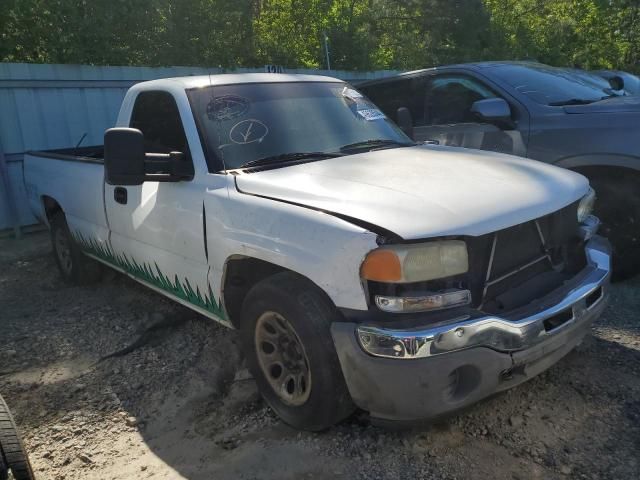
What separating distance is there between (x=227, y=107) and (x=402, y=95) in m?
2.84

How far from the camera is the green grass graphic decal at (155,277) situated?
338 cm

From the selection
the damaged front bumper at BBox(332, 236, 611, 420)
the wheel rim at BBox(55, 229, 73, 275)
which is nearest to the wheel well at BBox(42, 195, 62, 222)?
the wheel rim at BBox(55, 229, 73, 275)

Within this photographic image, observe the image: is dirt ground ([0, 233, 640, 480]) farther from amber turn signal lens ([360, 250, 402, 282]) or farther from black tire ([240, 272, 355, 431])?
amber turn signal lens ([360, 250, 402, 282])

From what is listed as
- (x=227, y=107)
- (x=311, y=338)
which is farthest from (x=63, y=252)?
(x=311, y=338)

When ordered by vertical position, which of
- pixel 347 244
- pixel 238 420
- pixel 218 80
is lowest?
pixel 238 420

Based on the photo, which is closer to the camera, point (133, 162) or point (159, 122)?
point (133, 162)

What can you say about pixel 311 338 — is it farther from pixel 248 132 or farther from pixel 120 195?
pixel 120 195

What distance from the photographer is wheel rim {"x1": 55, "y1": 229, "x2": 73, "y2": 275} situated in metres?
5.47

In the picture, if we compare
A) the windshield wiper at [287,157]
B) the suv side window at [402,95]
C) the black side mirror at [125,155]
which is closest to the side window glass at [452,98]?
the suv side window at [402,95]

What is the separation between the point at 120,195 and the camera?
4.11 m

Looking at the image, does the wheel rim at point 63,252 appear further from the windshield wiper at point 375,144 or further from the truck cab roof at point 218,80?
the windshield wiper at point 375,144

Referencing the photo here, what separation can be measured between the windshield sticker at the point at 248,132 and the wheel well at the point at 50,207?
9.40ft

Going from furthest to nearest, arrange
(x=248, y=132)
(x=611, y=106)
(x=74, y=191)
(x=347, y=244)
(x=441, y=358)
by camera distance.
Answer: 1. (x=74, y=191)
2. (x=611, y=106)
3. (x=248, y=132)
4. (x=347, y=244)
5. (x=441, y=358)

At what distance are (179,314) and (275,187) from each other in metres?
2.10
